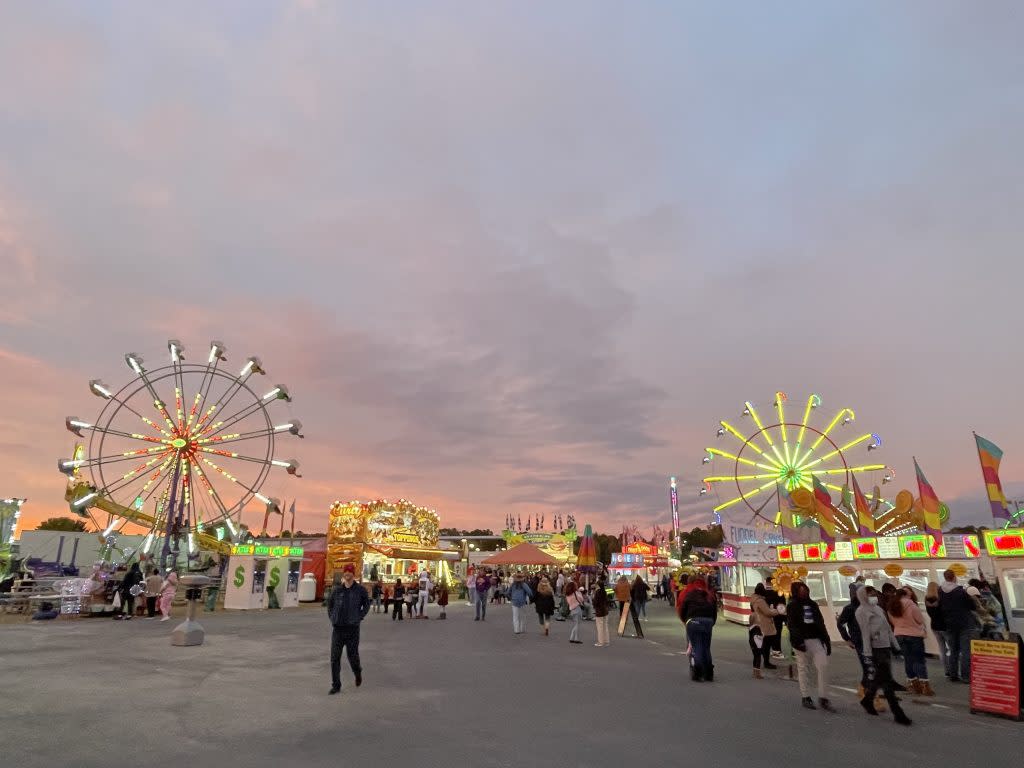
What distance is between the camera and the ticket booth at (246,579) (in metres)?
26.8

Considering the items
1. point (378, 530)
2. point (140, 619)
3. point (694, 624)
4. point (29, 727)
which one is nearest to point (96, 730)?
point (29, 727)

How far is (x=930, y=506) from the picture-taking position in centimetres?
1650

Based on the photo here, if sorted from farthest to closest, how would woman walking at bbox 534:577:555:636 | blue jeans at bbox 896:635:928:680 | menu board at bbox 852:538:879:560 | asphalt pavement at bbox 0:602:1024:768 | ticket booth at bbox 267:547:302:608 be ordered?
ticket booth at bbox 267:547:302:608 < woman walking at bbox 534:577:555:636 < menu board at bbox 852:538:879:560 < blue jeans at bbox 896:635:928:680 < asphalt pavement at bbox 0:602:1024:768

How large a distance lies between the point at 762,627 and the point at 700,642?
199 cm

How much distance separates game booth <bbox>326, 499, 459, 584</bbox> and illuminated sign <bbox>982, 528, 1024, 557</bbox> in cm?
3406

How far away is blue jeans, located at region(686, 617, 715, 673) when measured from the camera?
10.0m

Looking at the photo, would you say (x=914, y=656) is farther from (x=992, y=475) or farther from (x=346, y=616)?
(x=346, y=616)

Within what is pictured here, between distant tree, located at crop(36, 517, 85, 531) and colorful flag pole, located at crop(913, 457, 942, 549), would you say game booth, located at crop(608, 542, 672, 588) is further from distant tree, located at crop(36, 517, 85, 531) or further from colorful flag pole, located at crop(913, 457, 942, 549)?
distant tree, located at crop(36, 517, 85, 531)

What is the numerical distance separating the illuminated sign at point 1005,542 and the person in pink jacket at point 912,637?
109 inches

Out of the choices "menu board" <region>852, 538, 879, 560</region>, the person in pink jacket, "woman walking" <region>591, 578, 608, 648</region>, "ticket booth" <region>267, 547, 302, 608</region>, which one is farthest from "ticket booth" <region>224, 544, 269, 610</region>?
the person in pink jacket

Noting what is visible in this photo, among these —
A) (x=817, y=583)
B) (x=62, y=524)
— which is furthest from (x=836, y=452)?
(x=62, y=524)

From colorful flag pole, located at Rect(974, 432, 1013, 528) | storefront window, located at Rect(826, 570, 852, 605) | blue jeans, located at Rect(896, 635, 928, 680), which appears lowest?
blue jeans, located at Rect(896, 635, 928, 680)

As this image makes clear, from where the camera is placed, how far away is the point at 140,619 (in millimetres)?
20281

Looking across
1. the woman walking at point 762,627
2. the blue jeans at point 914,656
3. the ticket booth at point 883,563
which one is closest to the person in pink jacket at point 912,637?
the blue jeans at point 914,656
